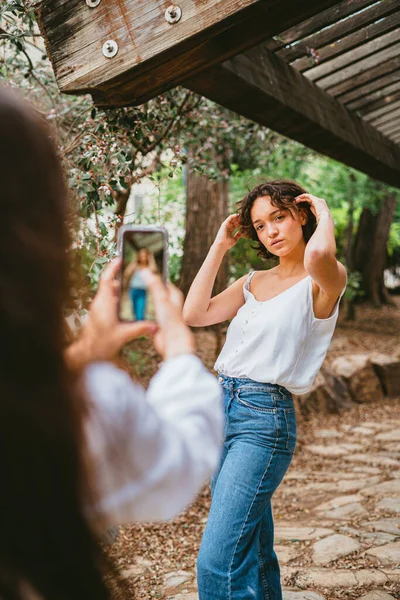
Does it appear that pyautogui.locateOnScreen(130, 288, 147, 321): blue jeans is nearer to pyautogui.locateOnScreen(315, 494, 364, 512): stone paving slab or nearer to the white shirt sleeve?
the white shirt sleeve

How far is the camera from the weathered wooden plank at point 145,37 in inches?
86.1

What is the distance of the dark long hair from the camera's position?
0.95m

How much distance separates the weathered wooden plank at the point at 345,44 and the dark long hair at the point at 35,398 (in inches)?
112

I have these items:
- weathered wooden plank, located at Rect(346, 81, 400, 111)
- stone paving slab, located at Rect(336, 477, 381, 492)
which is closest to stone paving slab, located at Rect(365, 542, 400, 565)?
stone paving slab, located at Rect(336, 477, 381, 492)

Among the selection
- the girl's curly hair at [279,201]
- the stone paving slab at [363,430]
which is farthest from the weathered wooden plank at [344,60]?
the stone paving slab at [363,430]

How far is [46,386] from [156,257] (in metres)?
0.50

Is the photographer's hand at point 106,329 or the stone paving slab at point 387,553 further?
the stone paving slab at point 387,553

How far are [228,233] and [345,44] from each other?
1568mm

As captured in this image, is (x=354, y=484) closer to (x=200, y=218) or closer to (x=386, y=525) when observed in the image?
(x=386, y=525)

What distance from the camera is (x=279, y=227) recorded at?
2.54m

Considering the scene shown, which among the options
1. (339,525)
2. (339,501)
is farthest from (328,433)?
(339,525)

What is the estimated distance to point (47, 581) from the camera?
0.99 m

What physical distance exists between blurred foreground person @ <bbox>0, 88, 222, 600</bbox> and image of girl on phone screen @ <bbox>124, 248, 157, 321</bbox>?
186 mm

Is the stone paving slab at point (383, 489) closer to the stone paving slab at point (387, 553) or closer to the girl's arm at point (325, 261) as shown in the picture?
the stone paving slab at point (387, 553)
